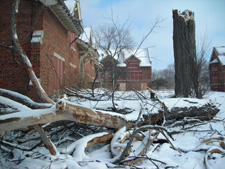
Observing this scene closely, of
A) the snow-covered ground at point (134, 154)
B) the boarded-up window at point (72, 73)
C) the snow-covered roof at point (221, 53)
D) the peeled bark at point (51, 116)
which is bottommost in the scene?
the snow-covered ground at point (134, 154)

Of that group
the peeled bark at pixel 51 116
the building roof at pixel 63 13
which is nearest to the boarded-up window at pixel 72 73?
the building roof at pixel 63 13

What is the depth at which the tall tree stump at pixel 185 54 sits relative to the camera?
625cm

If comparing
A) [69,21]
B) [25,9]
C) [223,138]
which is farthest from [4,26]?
[223,138]

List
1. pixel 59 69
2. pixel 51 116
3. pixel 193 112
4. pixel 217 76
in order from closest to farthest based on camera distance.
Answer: pixel 51 116, pixel 193 112, pixel 59 69, pixel 217 76

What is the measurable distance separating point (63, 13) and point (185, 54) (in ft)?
18.8

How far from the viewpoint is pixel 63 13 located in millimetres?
7648

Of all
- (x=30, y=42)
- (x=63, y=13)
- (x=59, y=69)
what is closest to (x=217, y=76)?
(x=59, y=69)

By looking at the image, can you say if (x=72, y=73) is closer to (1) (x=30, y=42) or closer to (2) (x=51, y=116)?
(1) (x=30, y=42)

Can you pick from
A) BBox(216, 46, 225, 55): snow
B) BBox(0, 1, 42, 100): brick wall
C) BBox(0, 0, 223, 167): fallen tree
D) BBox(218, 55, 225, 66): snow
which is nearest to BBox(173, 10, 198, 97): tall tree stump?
BBox(0, 0, 223, 167): fallen tree

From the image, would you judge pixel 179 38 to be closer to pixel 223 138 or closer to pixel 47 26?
pixel 223 138

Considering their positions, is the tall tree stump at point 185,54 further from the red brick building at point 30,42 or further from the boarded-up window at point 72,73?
the boarded-up window at point 72,73

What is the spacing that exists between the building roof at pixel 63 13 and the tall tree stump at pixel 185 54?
405 cm

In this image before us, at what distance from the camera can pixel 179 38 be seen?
671cm

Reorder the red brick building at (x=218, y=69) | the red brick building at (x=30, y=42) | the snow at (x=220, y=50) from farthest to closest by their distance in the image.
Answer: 1. the snow at (x=220, y=50)
2. the red brick building at (x=218, y=69)
3. the red brick building at (x=30, y=42)
